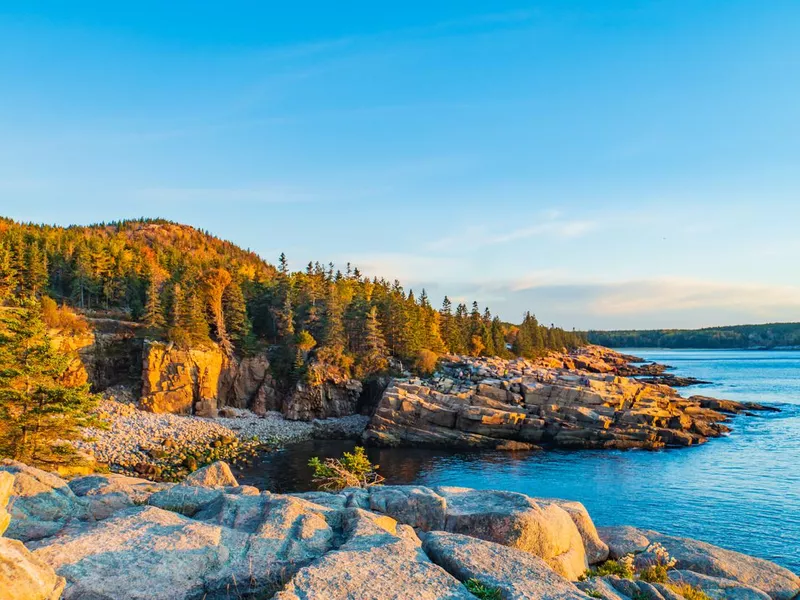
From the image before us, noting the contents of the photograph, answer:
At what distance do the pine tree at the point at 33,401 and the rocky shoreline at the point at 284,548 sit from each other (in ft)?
36.7

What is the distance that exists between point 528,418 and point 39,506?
4796cm

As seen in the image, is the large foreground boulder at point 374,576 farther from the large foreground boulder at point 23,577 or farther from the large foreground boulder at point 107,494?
the large foreground boulder at point 107,494

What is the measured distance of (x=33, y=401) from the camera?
2381cm

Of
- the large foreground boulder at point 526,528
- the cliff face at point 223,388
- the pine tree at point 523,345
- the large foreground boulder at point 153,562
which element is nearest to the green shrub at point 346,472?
the large foreground boulder at point 526,528

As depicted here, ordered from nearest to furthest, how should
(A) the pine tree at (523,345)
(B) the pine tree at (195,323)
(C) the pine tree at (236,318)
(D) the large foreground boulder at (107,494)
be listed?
(D) the large foreground boulder at (107,494) → (B) the pine tree at (195,323) → (C) the pine tree at (236,318) → (A) the pine tree at (523,345)

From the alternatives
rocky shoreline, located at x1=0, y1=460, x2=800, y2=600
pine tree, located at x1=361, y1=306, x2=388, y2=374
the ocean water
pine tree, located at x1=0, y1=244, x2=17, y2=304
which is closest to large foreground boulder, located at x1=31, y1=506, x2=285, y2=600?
rocky shoreline, located at x1=0, y1=460, x2=800, y2=600

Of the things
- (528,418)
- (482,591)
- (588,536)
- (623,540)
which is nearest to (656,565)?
(588,536)

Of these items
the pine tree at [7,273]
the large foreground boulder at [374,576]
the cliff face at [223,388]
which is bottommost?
the cliff face at [223,388]

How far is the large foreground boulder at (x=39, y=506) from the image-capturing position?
10.3 meters

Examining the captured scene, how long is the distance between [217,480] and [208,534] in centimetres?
641

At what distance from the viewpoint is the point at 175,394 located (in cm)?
5753

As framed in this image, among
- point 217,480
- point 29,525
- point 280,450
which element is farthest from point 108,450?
point 29,525

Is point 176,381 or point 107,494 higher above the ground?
point 107,494

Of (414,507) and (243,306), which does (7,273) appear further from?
(414,507)
